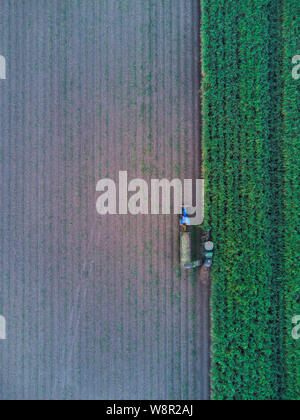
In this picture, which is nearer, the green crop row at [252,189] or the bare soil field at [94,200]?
the green crop row at [252,189]

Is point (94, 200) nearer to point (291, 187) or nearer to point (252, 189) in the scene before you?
point (252, 189)

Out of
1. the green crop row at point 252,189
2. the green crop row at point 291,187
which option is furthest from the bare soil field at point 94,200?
the green crop row at point 291,187

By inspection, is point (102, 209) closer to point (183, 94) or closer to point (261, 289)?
point (183, 94)

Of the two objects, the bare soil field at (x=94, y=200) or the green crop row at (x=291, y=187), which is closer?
the green crop row at (x=291, y=187)

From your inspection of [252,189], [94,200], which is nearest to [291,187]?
[252,189]

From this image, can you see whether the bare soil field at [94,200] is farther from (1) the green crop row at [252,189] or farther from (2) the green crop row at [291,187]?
(2) the green crop row at [291,187]

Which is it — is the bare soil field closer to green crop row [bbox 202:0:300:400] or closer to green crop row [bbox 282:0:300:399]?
green crop row [bbox 202:0:300:400]

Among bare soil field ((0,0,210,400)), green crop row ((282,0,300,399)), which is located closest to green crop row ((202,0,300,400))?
green crop row ((282,0,300,399))
